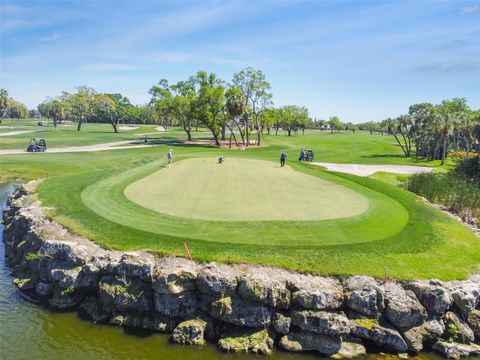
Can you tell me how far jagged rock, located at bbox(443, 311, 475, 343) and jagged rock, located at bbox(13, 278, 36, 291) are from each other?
18353 millimetres

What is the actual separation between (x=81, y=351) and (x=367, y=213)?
54.7 feet

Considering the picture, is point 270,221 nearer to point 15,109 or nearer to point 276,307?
point 276,307

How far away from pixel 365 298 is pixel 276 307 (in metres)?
3.48

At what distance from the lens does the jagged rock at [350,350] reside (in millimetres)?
14922

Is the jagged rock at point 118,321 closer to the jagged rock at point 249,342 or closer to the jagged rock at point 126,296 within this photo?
the jagged rock at point 126,296

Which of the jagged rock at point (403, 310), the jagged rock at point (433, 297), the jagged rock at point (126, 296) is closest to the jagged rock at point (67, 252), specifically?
the jagged rock at point (126, 296)

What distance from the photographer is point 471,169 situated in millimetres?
44156

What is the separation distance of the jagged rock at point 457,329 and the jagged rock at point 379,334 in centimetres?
214

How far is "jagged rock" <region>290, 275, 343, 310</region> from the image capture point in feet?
50.8

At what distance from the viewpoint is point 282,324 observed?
15.5 m

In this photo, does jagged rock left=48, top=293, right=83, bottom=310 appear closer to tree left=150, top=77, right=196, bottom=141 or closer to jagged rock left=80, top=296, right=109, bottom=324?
jagged rock left=80, top=296, right=109, bottom=324

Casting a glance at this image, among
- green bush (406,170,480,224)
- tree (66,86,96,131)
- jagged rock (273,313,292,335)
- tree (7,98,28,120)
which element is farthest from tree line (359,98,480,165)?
tree (7,98,28,120)

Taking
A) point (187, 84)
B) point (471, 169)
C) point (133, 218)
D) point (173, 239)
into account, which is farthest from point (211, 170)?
point (187, 84)

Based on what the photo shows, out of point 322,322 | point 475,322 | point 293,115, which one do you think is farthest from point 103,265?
point 293,115
